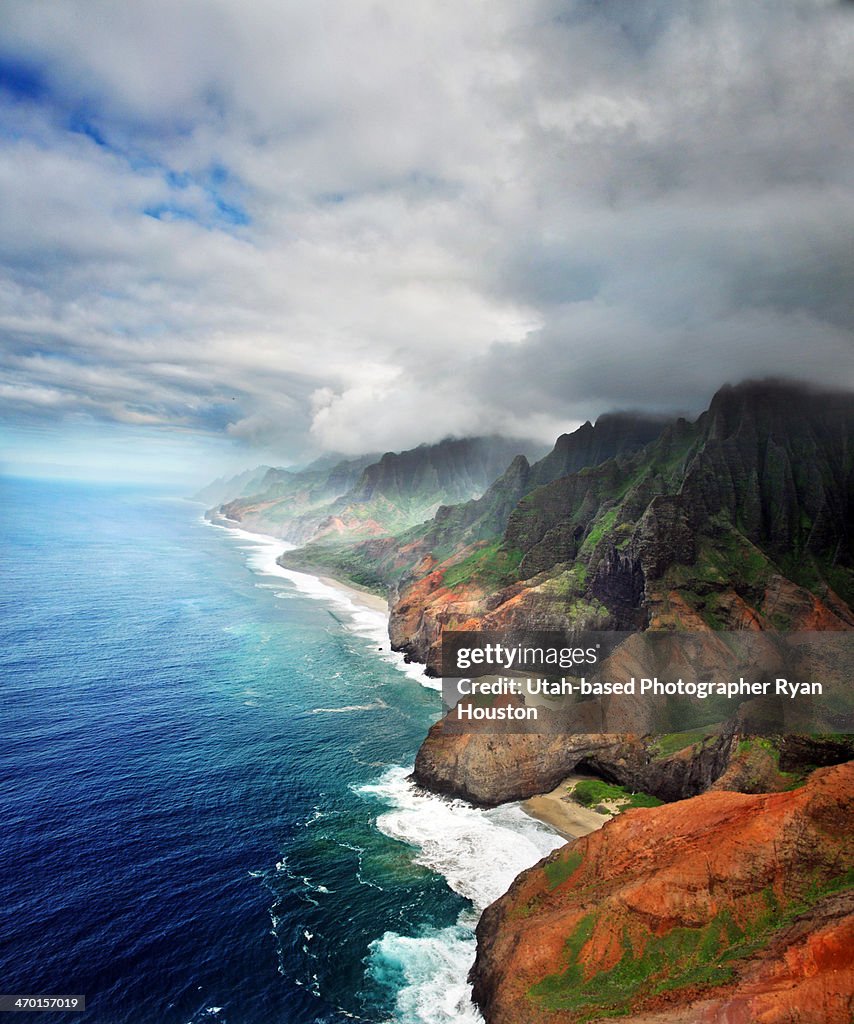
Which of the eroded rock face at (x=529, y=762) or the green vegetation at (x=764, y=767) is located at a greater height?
the green vegetation at (x=764, y=767)

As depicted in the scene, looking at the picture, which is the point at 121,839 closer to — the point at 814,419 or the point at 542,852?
the point at 542,852

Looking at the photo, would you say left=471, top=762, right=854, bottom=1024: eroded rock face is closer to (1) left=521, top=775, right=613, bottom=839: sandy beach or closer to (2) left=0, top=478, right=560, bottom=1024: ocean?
(2) left=0, top=478, right=560, bottom=1024: ocean

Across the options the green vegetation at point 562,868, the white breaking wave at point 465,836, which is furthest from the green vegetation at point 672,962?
the white breaking wave at point 465,836

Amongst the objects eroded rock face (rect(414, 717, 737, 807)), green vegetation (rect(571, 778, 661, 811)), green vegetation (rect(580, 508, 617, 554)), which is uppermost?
green vegetation (rect(580, 508, 617, 554))

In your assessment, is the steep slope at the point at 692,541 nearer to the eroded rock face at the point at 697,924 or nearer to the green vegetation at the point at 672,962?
the eroded rock face at the point at 697,924

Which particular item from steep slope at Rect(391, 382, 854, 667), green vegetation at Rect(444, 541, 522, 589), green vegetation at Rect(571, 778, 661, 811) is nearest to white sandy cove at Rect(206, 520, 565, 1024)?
green vegetation at Rect(571, 778, 661, 811)

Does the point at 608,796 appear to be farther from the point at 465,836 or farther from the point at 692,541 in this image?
the point at 692,541
